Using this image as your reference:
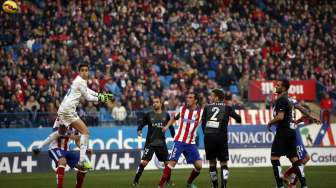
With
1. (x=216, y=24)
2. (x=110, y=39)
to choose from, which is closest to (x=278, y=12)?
(x=216, y=24)

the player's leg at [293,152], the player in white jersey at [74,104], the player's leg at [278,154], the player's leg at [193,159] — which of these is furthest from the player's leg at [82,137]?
the player's leg at [293,152]

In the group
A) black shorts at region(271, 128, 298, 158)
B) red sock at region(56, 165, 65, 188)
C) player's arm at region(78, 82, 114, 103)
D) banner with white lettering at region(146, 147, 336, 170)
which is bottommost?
banner with white lettering at region(146, 147, 336, 170)

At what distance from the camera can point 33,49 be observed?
108 ft

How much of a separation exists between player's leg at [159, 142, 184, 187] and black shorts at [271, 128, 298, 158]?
295 cm

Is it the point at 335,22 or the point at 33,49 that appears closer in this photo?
the point at 33,49

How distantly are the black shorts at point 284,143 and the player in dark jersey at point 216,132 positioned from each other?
1092 mm

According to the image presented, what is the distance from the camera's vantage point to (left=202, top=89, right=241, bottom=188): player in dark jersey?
16.3m

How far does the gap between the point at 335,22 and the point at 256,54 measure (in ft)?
24.7

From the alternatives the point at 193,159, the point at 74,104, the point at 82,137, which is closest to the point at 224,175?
the point at 193,159

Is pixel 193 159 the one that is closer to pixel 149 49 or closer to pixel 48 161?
pixel 48 161

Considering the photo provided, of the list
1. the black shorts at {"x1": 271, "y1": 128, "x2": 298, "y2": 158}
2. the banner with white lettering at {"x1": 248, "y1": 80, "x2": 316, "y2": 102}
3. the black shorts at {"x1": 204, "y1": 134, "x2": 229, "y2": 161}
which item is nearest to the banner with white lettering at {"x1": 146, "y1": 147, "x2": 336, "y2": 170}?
the banner with white lettering at {"x1": 248, "y1": 80, "x2": 316, "y2": 102}

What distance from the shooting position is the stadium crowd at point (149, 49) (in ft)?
99.9

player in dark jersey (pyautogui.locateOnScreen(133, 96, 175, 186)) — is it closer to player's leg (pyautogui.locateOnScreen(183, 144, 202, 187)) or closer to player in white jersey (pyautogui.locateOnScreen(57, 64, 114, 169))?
player's leg (pyautogui.locateOnScreen(183, 144, 202, 187))

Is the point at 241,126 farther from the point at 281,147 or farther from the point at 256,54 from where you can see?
the point at 281,147
